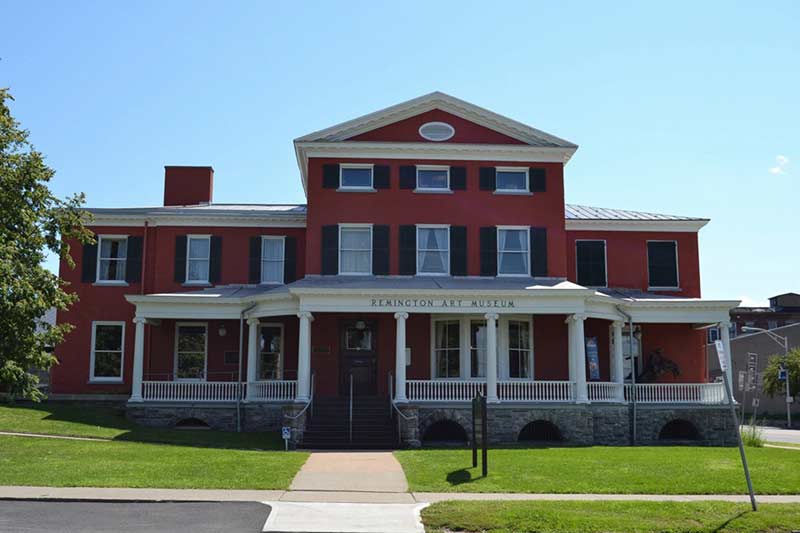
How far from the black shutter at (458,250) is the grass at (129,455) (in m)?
8.32

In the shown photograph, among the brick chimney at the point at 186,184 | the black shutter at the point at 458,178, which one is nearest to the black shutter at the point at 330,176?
the black shutter at the point at 458,178

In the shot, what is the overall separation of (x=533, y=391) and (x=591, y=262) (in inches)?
295

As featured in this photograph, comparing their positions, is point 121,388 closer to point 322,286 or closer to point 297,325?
point 297,325

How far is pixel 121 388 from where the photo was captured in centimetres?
2955

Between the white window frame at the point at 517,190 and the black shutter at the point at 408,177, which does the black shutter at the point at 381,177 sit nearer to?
the black shutter at the point at 408,177

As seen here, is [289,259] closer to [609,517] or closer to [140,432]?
[140,432]

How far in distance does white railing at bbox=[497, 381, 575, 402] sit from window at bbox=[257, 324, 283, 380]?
8098mm

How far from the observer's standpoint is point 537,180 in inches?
1134

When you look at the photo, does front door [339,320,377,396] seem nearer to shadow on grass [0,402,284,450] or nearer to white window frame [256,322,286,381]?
white window frame [256,322,286,381]

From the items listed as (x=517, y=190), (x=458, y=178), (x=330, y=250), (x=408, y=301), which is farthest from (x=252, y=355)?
(x=517, y=190)

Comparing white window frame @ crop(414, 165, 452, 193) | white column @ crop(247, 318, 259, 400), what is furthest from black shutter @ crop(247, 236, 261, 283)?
white window frame @ crop(414, 165, 452, 193)

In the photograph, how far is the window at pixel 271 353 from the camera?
95.3ft

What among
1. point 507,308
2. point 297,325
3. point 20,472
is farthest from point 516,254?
point 20,472

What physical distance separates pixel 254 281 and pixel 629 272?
14363 millimetres
